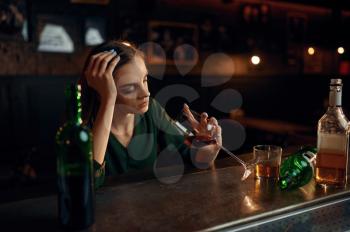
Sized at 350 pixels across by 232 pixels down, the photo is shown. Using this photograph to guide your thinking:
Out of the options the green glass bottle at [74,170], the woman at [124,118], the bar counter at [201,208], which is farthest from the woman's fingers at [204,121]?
the green glass bottle at [74,170]

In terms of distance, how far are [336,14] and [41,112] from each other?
454 centimetres

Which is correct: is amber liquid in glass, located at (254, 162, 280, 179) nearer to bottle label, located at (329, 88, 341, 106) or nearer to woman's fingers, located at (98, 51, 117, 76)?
bottle label, located at (329, 88, 341, 106)

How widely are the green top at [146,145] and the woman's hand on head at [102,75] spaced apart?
363 mm

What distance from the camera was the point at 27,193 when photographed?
108 cm

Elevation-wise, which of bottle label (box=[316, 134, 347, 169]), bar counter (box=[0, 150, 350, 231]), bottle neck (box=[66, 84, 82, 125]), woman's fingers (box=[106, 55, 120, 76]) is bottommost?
bar counter (box=[0, 150, 350, 231])

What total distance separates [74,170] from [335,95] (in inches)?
30.4

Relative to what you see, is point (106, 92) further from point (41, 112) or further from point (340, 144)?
point (41, 112)

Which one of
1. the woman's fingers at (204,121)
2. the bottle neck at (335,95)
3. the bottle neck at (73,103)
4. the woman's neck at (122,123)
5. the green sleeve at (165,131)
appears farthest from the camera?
the green sleeve at (165,131)

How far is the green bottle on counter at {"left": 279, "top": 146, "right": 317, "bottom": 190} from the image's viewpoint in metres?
1.09

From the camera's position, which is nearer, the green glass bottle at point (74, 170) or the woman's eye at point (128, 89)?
the green glass bottle at point (74, 170)

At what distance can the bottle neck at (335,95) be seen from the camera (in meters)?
1.05

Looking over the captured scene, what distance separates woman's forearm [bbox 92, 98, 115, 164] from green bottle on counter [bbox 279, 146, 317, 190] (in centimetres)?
61

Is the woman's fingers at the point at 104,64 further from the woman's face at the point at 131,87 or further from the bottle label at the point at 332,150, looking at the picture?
the bottle label at the point at 332,150

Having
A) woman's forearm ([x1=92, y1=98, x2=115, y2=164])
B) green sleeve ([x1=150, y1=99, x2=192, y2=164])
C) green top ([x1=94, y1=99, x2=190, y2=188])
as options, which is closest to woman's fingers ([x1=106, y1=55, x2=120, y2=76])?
woman's forearm ([x1=92, y1=98, x2=115, y2=164])
